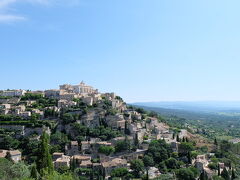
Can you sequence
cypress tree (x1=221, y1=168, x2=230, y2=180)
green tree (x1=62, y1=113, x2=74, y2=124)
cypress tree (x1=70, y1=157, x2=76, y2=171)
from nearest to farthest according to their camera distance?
cypress tree (x1=221, y1=168, x2=230, y2=180)
cypress tree (x1=70, y1=157, x2=76, y2=171)
green tree (x1=62, y1=113, x2=74, y2=124)

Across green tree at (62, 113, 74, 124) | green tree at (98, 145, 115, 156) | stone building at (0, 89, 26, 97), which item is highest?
stone building at (0, 89, 26, 97)

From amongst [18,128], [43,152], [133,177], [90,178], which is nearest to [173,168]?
[133,177]

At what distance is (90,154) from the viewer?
4856 cm

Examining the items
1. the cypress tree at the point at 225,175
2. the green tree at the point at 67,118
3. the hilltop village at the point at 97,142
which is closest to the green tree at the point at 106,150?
the hilltop village at the point at 97,142

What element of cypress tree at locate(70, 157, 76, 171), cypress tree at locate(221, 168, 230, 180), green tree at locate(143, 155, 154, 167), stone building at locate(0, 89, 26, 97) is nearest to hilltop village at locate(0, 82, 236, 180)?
green tree at locate(143, 155, 154, 167)

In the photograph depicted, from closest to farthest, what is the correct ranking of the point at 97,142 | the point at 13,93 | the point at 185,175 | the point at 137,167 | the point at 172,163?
the point at 185,175 → the point at 137,167 → the point at 172,163 → the point at 97,142 → the point at 13,93

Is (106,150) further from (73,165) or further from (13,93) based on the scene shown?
(13,93)

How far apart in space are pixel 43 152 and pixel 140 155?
64.6 ft

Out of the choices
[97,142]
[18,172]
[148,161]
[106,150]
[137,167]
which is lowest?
[137,167]

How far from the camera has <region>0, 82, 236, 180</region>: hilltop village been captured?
42000 mm

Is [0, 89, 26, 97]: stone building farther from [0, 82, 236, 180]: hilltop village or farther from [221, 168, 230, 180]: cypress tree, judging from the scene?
[221, 168, 230, 180]: cypress tree

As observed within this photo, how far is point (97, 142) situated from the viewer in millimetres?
49906

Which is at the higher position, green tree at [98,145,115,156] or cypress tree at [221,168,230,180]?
green tree at [98,145,115,156]

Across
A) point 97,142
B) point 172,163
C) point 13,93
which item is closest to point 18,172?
point 97,142
